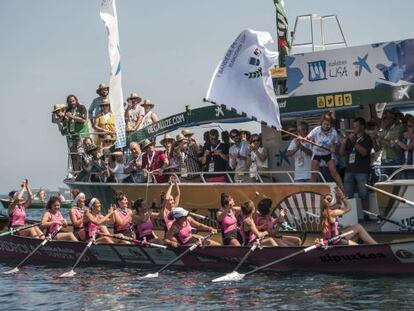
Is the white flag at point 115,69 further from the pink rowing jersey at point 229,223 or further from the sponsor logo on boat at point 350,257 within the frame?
the sponsor logo on boat at point 350,257

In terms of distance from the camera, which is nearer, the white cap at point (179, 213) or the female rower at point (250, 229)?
the female rower at point (250, 229)

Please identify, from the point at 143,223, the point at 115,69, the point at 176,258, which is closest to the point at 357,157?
the point at 176,258

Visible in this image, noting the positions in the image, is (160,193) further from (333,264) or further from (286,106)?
(333,264)

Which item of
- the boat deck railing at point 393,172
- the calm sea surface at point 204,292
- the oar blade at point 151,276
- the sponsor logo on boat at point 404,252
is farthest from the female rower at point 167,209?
the sponsor logo on boat at point 404,252

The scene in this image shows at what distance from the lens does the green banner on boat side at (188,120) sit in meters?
23.2

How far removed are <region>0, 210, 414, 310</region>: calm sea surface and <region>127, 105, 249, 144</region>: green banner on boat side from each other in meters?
4.38

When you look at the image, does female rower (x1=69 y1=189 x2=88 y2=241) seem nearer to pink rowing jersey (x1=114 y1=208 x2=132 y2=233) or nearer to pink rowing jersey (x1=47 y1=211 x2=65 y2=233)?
pink rowing jersey (x1=47 y1=211 x2=65 y2=233)

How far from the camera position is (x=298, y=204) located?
21328 millimetres

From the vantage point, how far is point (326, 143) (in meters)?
20.4

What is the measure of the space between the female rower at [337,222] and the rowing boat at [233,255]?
0.41 m

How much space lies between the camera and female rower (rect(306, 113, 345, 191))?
20.3 metres

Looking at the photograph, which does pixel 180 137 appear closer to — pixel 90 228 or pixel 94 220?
pixel 94 220

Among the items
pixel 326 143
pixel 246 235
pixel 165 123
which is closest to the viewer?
pixel 246 235

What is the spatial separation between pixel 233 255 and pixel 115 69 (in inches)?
273
